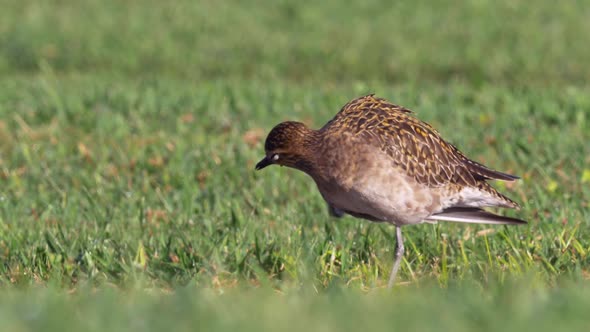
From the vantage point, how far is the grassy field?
15.7 feet

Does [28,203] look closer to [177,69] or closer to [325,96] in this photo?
[325,96]

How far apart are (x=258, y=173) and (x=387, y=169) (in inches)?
148

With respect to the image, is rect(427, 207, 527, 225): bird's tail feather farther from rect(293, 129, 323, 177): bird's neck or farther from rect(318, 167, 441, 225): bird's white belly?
rect(293, 129, 323, 177): bird's neck

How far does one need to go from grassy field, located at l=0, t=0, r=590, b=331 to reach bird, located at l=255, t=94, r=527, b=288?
0.31 m

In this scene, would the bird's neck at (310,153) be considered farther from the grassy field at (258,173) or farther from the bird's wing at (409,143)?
the grassy field at (258,173)

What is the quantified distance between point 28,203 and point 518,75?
403 inches

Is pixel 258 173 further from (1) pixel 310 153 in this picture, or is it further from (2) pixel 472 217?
(2) pixel 472 217

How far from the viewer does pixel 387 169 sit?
6.63 m

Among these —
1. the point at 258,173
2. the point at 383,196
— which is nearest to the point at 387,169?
the point at 383,196

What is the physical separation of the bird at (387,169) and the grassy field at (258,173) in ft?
1.03

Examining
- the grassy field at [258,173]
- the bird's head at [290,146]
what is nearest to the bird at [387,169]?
the bird's head at [290,146]

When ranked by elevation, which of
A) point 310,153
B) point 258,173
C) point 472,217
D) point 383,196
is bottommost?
point 258,173

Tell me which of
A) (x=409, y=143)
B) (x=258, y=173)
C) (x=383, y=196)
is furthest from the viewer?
(x=258, y=173)

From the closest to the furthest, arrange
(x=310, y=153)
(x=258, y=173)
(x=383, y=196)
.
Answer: (x=383, y=196), (x=310, y=153), (x=258, y=173)
